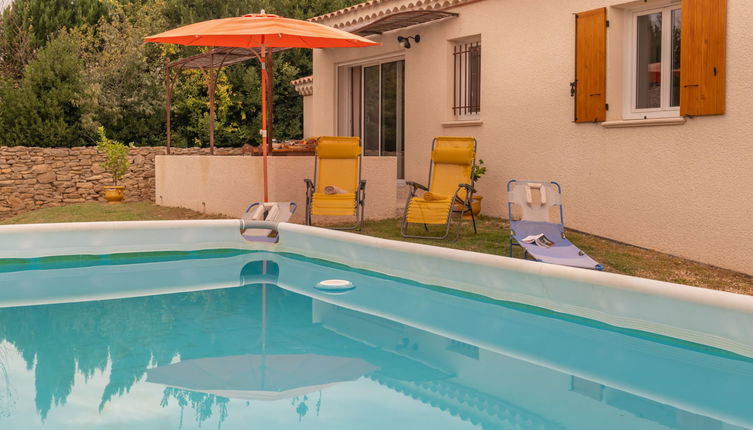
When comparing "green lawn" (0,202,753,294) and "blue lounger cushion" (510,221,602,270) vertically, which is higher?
"blue lounger cushion" (510,221,602,270)

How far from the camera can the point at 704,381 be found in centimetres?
479

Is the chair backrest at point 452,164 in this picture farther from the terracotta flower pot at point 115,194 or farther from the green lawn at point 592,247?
the terracotta flower pot at point 115,194

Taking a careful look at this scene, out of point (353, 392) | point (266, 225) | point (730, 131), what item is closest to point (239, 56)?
point (266, 225)

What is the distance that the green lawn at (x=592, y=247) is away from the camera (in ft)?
24.2

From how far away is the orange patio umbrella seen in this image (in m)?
9.09

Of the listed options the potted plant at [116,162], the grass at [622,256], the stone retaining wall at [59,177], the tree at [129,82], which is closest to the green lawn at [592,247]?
the grass at [622,256]

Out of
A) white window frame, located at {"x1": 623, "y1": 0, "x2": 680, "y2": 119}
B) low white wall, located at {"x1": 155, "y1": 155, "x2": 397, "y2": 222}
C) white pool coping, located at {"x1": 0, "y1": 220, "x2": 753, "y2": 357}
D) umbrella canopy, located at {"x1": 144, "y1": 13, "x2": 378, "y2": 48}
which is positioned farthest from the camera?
low white wall, located at {"x1": 155, "y1": 155, "x2": 397, "y2": 222}

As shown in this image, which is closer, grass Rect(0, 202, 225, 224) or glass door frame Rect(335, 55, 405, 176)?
grass Rect(0, 202, 225, 224)

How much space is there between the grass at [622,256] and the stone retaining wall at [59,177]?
8162 millimetres

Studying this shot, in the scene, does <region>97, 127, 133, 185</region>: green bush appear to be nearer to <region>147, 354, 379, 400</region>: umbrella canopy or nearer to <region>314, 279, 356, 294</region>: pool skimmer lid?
<region>314, 279, 356, 294</region>: pool skimmer lid

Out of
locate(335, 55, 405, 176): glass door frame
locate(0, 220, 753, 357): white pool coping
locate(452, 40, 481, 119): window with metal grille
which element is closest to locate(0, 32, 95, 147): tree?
locate(335, 55, 405, 176): glass door frame

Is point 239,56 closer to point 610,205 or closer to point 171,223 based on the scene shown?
point 171,223

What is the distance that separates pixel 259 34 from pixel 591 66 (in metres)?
4.21

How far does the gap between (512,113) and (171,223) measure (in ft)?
16.8
